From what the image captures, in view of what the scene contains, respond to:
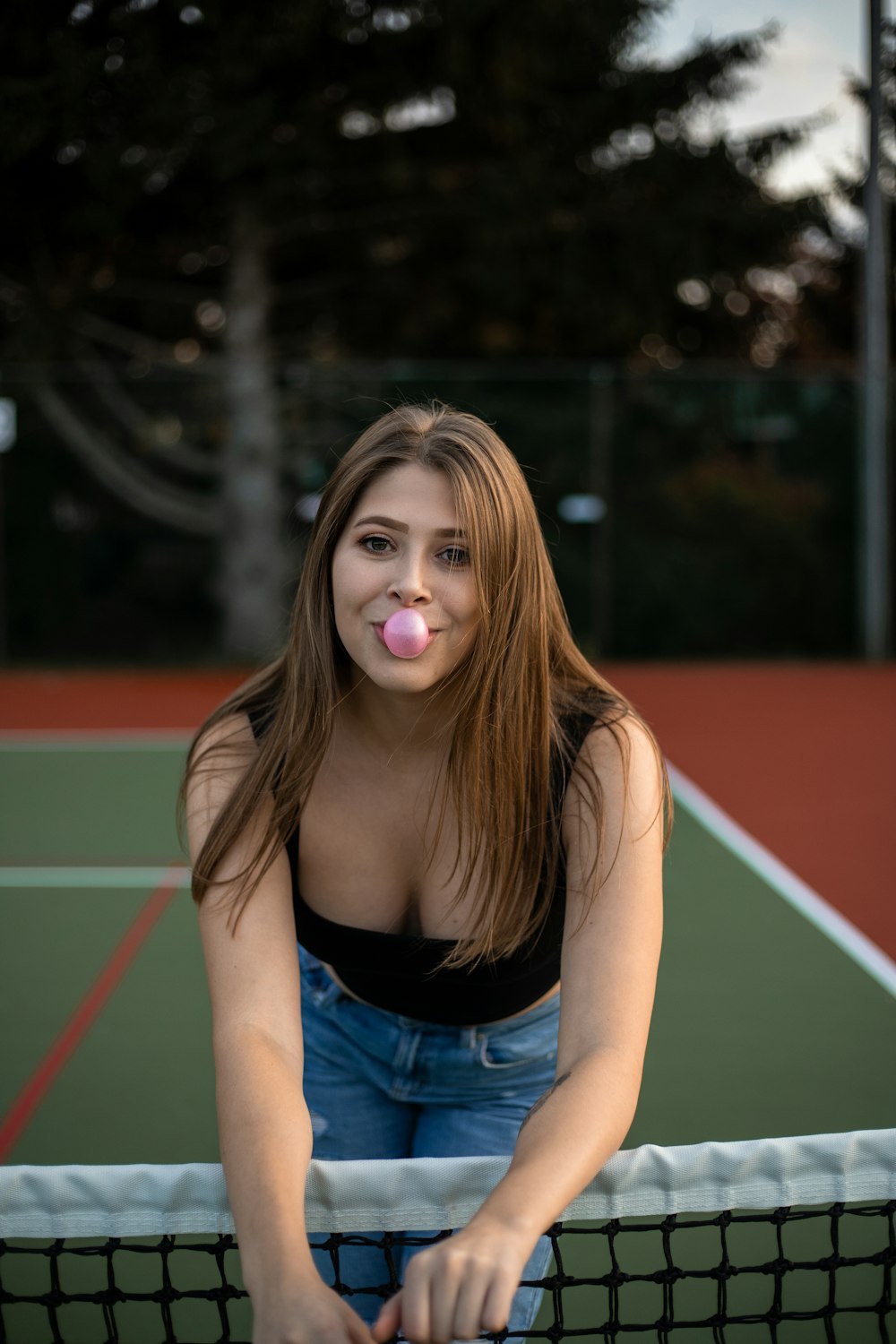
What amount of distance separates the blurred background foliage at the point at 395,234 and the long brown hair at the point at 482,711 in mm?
8628

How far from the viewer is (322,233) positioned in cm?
1249

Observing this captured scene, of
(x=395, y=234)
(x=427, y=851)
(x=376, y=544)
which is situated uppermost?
(x=395, y=234)

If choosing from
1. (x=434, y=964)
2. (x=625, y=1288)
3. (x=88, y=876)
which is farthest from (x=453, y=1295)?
(x=88, y=876)

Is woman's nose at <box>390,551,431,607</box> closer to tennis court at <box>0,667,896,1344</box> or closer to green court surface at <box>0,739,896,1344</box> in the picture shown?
green court surface at <box>0,739,896,1344</box>

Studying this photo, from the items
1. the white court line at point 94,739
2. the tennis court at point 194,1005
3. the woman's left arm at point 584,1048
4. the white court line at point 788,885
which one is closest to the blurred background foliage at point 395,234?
the white court line at point 94,739

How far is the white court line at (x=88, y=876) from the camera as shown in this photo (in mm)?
4793

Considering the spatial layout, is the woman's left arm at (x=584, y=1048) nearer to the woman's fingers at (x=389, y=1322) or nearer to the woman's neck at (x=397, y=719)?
the woman's fingers at (x=389, y=1322)

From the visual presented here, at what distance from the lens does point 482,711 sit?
1.75 meters

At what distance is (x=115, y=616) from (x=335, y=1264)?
32.4 ft

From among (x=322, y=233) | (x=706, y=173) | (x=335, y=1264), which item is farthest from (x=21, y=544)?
(x=335, y=1264)

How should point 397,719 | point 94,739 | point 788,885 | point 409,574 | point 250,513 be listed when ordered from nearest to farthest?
point 409,574
point 397,719
point 788,885
point 94,739
point 250,513

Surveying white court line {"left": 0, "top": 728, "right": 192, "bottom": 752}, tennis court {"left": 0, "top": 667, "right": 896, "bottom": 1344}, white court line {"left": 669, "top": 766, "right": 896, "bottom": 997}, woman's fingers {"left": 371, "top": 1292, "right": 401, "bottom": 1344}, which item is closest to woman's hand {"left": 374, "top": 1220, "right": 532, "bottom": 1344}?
woman's fingers {"left": 371, "top": 1292, "right": 401, "bottom": 1344}

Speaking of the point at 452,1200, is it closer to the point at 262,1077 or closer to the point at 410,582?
the point at 262,1077

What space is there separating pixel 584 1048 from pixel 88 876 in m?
3.71
